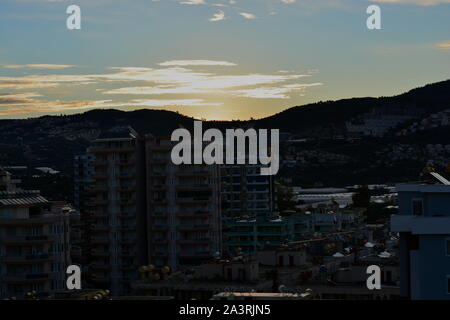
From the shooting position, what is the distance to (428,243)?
18578 mm

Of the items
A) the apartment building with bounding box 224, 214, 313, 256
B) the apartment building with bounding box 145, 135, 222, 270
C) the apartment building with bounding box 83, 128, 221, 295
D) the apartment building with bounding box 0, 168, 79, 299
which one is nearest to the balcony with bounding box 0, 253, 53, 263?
the apartment building with bounding box 0, 168, 79, 299

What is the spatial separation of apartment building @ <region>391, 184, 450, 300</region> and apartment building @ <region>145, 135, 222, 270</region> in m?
35.1

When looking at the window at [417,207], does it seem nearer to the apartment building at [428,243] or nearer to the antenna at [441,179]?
the apartment building at [428,243]

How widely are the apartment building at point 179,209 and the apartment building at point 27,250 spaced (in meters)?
15.7

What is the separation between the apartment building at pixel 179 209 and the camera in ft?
179

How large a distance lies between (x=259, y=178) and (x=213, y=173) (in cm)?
2967

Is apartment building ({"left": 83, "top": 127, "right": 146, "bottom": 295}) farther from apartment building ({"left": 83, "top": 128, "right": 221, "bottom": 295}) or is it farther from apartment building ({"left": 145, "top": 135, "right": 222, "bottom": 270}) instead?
apartment building ({"left": 145, "top": 135, "right": 222, "bottom": 270})

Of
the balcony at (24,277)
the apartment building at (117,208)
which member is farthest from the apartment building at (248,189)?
the balcony at (24,277)

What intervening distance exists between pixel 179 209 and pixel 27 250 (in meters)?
17.6

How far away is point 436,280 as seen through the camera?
60.6 feet

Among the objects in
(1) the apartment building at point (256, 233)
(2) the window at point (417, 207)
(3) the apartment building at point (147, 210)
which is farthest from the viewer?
(1) the apartment building at point (256, 233)
